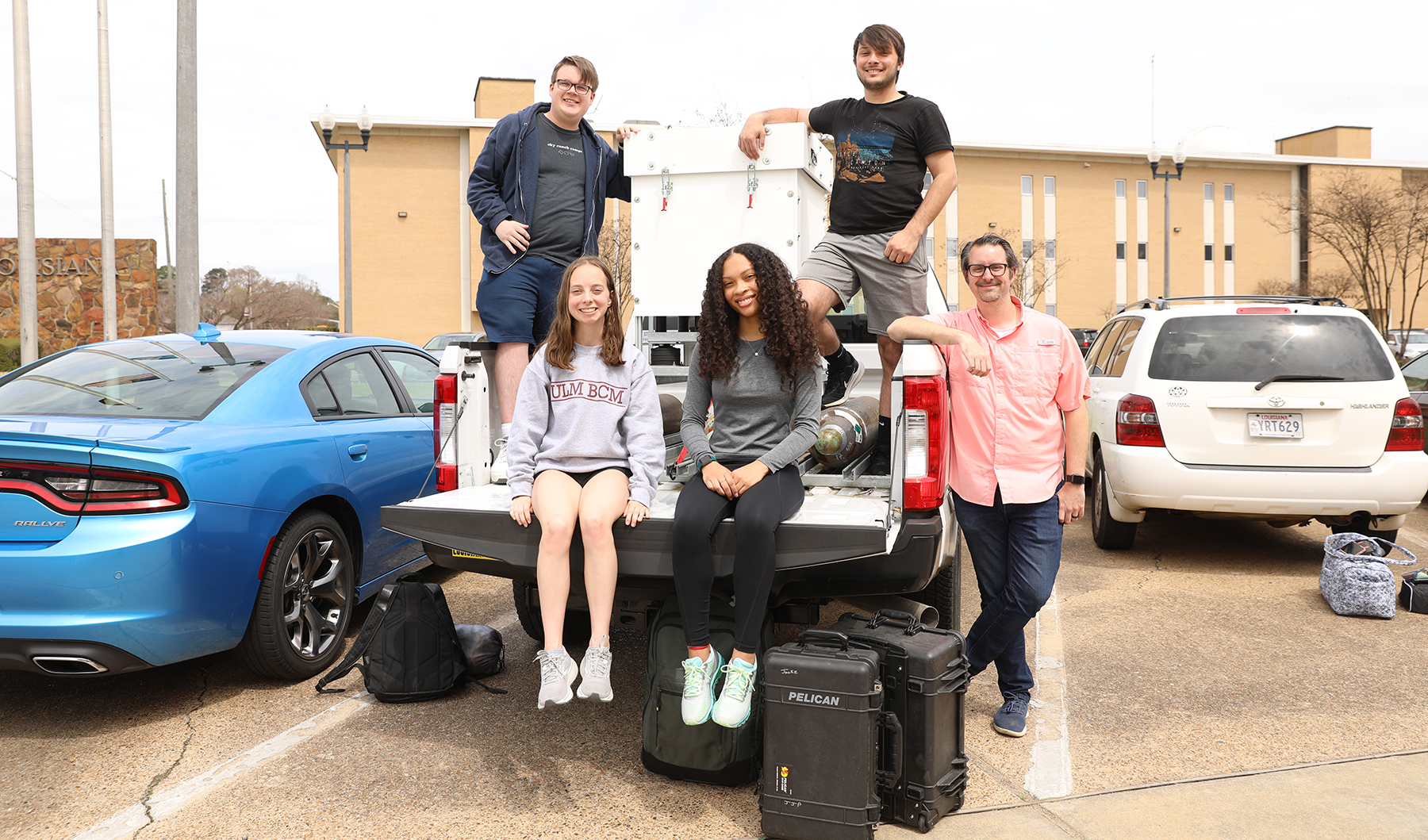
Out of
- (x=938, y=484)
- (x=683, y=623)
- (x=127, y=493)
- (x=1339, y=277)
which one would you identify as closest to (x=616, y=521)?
(x=683, y=623)

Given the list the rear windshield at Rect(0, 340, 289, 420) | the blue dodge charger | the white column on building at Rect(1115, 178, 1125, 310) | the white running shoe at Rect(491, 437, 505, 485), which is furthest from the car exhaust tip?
the white column on building at Rect(1115, 178, 1125, 310)

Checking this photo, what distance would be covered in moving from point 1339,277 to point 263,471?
53488 millimetres

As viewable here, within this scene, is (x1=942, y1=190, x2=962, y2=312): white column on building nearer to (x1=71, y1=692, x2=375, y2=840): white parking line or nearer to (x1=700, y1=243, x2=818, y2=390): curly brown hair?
(x1=700, y1=243, x2=818, y2=390): curly brown hair

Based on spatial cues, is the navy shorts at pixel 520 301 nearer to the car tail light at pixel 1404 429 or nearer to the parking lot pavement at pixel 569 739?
the parking lot pavement at pixel 569 739

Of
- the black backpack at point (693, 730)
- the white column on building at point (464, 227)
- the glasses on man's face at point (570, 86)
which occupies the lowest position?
the black backpack at point (693, 730)

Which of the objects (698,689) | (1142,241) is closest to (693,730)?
(698,689)

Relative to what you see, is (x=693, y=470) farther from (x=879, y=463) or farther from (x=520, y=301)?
(x=520, y=301)

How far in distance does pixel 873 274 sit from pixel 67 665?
3.64 meters

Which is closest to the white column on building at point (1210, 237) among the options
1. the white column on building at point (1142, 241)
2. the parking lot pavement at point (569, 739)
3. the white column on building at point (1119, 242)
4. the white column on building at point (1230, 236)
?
the white column on building at point (1230, 236)

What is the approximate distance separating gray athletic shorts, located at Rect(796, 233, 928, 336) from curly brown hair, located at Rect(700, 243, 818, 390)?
0.83 metres

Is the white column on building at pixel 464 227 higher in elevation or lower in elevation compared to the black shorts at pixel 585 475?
higher

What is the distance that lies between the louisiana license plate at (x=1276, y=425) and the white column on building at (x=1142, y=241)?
46722mm

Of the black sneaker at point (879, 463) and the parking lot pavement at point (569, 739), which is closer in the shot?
the parking lot pavement at point (569, 739)

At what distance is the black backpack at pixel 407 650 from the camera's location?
4023 millimetres
